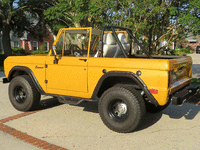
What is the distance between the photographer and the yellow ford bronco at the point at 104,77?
402 centimetres

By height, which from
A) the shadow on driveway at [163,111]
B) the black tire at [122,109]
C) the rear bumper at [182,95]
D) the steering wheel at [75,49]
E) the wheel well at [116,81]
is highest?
the steering wheel at [75,49]

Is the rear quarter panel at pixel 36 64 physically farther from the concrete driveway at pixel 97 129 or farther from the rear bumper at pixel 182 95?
the rear bumper at pixel 182 95

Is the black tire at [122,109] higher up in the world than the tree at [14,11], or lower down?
lower down

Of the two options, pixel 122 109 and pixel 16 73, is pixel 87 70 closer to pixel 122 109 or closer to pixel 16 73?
pixel 122 109

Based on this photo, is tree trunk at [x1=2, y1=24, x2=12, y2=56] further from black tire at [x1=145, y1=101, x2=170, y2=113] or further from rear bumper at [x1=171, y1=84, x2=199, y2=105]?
rear bumper at [x1=171, y1=84, x2=199, y2=105]

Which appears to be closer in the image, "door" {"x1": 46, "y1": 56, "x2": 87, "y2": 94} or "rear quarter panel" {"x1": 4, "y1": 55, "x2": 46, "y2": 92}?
"door" {"x1": 46, "y1": 56, "x2": 87, "y2": 94}

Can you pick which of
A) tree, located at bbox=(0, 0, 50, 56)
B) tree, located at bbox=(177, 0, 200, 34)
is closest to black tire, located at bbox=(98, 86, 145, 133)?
tree, located at bbox=(177, 0, 200, 34)

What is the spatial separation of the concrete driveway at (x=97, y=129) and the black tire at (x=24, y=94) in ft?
0.73

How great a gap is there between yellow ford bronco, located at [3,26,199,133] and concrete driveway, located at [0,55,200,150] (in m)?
0.31

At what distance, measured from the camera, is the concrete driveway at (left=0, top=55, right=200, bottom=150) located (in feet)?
12.7

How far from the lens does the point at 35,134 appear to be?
14.1ft

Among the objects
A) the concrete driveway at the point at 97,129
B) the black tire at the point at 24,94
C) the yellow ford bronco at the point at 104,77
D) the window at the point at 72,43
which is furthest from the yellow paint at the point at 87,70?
the concrete driveway at the point at 97,129

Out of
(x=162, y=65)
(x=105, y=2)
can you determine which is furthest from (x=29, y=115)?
(x=105, y=2)

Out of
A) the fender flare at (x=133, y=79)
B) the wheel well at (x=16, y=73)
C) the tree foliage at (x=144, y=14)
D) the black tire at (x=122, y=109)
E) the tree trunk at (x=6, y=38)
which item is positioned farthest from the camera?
the tree trunk at (x=6, y=38)
